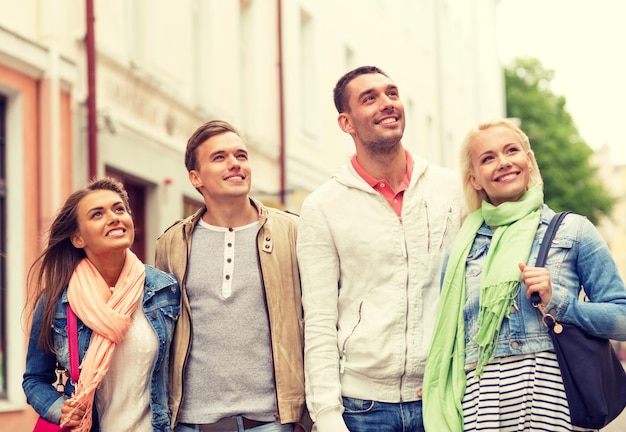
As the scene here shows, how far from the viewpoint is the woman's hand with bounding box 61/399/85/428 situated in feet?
14.8

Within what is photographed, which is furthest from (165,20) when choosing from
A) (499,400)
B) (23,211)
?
(499,400)

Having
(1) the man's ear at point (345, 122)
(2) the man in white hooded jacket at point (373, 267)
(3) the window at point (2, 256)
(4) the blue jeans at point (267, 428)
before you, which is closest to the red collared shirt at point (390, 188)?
(2) the man in white hooded jacket at point (373, 267)

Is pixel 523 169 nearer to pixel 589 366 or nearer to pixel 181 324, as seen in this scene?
pixel 589 366

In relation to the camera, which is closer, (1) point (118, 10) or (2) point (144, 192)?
(1) point (118, 10)

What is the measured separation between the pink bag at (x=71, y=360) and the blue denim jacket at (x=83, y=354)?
0.8 inches

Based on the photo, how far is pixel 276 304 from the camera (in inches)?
186

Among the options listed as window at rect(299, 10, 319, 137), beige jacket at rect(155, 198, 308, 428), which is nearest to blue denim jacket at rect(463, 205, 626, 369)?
beige jacket at rect(155, 198, 308, 428)

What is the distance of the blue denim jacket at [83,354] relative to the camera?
4.61 meters

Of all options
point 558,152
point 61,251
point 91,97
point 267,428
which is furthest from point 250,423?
point 558,152

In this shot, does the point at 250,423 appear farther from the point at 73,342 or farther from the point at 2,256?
the point at 2,256

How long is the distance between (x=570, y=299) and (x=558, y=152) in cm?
4568

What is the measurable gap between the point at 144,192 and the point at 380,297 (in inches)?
359

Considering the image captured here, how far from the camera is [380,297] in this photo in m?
4.61

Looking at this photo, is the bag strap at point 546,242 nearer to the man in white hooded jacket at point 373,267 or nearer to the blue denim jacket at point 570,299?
the blue denim jacket at point 570,299
